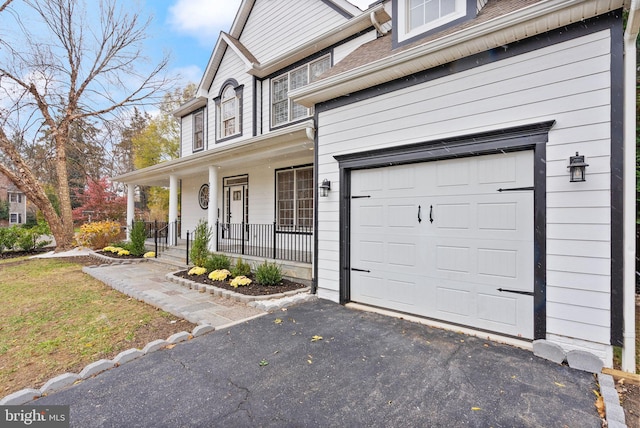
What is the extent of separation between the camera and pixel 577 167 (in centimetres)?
307

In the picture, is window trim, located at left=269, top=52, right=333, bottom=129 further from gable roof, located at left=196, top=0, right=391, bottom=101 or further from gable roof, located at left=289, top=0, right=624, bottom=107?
gable roof, located at left=289, top=0, right=624, bottom=107

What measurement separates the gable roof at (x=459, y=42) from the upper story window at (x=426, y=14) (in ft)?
0.64

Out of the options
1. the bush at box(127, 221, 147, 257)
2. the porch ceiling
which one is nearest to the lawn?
the bush at box(127, 221, 147, 257)

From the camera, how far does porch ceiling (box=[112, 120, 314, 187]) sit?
6309 mm

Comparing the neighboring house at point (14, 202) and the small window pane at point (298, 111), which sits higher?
the small window pane at point (298, 111)

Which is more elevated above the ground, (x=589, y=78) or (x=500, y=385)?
(x=589, y=78)

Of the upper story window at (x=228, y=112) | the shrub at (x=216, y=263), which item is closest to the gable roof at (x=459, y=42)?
the shrub at (x=216, y=263)

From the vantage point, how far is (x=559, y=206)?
3246mm

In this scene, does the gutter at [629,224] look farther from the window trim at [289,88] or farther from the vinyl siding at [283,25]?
the vinyl siding at [283,25]

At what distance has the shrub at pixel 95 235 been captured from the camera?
11.9m

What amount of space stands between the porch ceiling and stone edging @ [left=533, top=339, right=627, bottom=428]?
4.62 meters

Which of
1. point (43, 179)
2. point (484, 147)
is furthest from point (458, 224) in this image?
point (43, 179)

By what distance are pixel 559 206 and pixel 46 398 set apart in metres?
5.30

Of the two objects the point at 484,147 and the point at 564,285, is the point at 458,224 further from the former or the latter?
the point at 564,285
